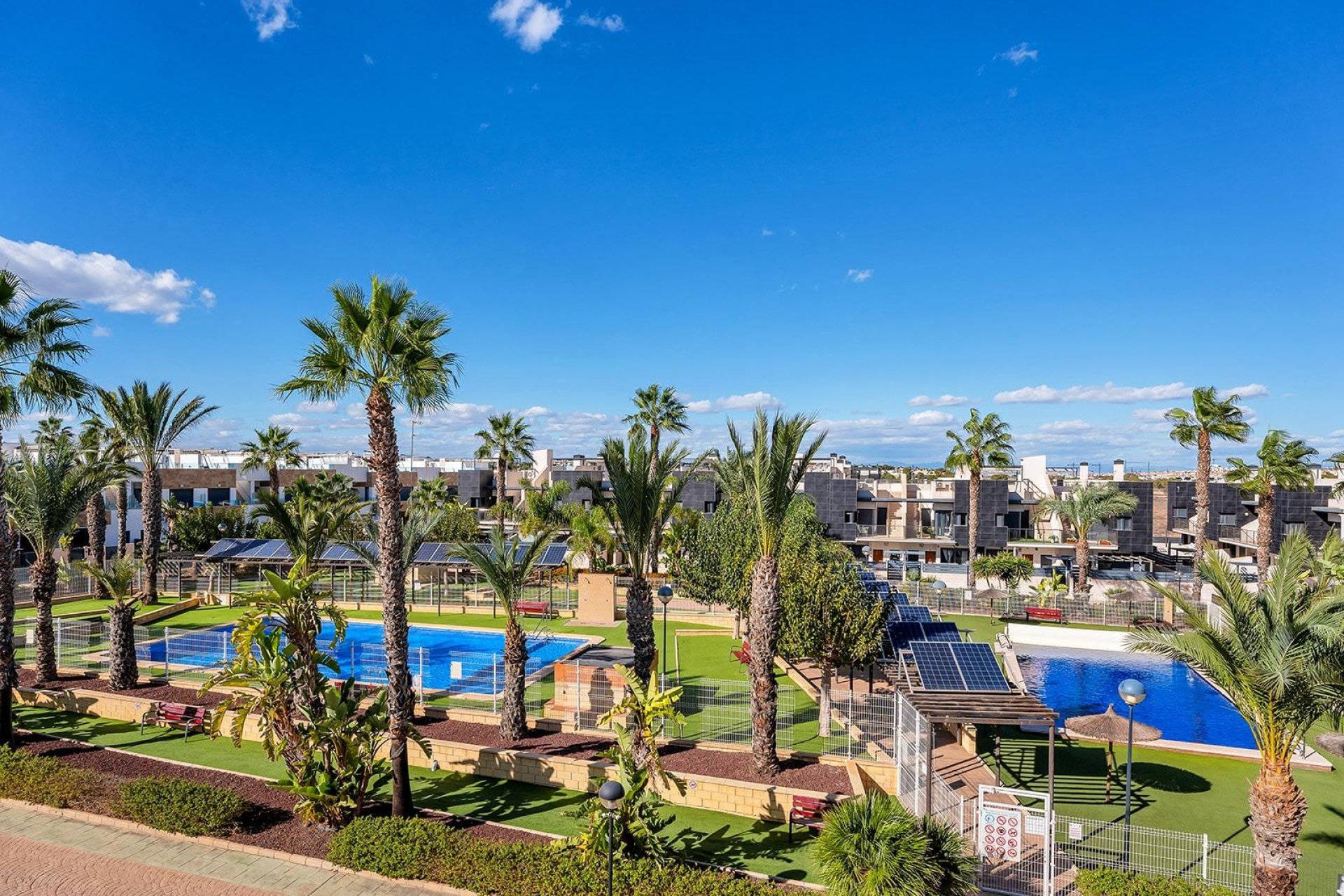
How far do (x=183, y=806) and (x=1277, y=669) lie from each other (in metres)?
17.5

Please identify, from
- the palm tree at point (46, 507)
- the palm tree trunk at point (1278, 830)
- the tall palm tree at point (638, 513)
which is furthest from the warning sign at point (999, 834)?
the palm tree at point (46, 507)

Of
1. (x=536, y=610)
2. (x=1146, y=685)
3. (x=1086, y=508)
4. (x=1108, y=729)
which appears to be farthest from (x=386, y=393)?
(x=1086, y=508)

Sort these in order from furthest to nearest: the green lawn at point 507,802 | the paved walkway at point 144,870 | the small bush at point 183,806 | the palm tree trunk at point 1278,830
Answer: the small bush at point 183,806 < the green lawn at point 507,802 < the paved walkway at point 144,870 < the palm tree trunk at point 1278,830

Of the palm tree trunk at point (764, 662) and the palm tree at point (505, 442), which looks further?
the palm tree at point (505, 442)

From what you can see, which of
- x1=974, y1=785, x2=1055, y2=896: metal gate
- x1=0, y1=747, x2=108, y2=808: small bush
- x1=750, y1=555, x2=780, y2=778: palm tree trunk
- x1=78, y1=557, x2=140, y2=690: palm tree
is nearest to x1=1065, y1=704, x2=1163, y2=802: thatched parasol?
x1=974, y1=785, x2=1055, y2=896: metal gate

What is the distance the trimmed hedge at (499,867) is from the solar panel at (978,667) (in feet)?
23.8

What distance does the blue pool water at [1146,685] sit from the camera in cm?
2025

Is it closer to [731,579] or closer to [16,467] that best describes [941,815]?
[731,579]

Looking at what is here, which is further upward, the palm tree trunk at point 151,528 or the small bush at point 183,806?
the palm tree trunk at point 151,528

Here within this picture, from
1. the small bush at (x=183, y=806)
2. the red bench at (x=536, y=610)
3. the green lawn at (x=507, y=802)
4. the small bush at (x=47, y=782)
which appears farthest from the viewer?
the red bench at (x=536, y=610)

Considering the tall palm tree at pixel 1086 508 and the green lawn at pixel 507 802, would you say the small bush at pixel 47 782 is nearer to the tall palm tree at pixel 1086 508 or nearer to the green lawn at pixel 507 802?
the green lawn at pixel 507 802

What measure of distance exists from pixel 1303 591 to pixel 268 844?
54.6 ft

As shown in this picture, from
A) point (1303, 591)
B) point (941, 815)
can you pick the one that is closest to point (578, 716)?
point (941, 815)

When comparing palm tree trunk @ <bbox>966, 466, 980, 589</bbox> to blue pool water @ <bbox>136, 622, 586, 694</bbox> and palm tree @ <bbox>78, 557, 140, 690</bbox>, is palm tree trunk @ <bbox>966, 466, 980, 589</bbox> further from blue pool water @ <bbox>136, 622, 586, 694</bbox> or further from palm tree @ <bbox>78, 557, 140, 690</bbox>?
palm tree @ <bbox>78, 557, 140, 690</bbox>
